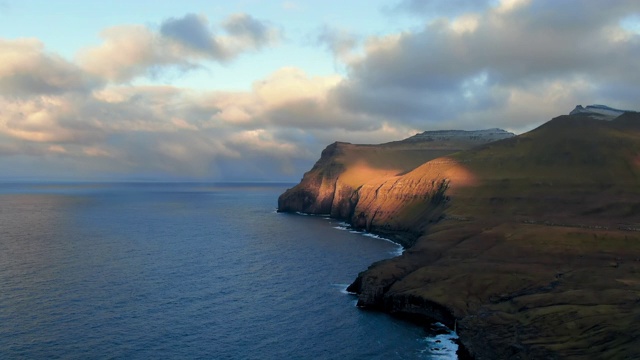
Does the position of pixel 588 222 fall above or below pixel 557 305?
above

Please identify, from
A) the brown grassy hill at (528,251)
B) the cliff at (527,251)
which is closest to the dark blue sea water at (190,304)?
the cliff at (527,251)

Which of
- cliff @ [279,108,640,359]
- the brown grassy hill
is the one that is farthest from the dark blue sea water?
the brown grassy hill

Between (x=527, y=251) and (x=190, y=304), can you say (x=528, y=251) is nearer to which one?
(x=527, y=251)

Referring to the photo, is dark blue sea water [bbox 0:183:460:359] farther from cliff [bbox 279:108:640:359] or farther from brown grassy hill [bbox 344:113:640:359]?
brown grassy hill [bbox 344:113:640:359]

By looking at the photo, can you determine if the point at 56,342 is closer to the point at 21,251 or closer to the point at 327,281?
the point at 327,281

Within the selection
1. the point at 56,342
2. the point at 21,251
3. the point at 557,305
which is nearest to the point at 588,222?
the point at 557,305

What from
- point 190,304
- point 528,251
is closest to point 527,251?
point 528,251

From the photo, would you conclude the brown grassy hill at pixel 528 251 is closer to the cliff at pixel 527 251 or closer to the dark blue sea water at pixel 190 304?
the cliff at pixel 527 251
